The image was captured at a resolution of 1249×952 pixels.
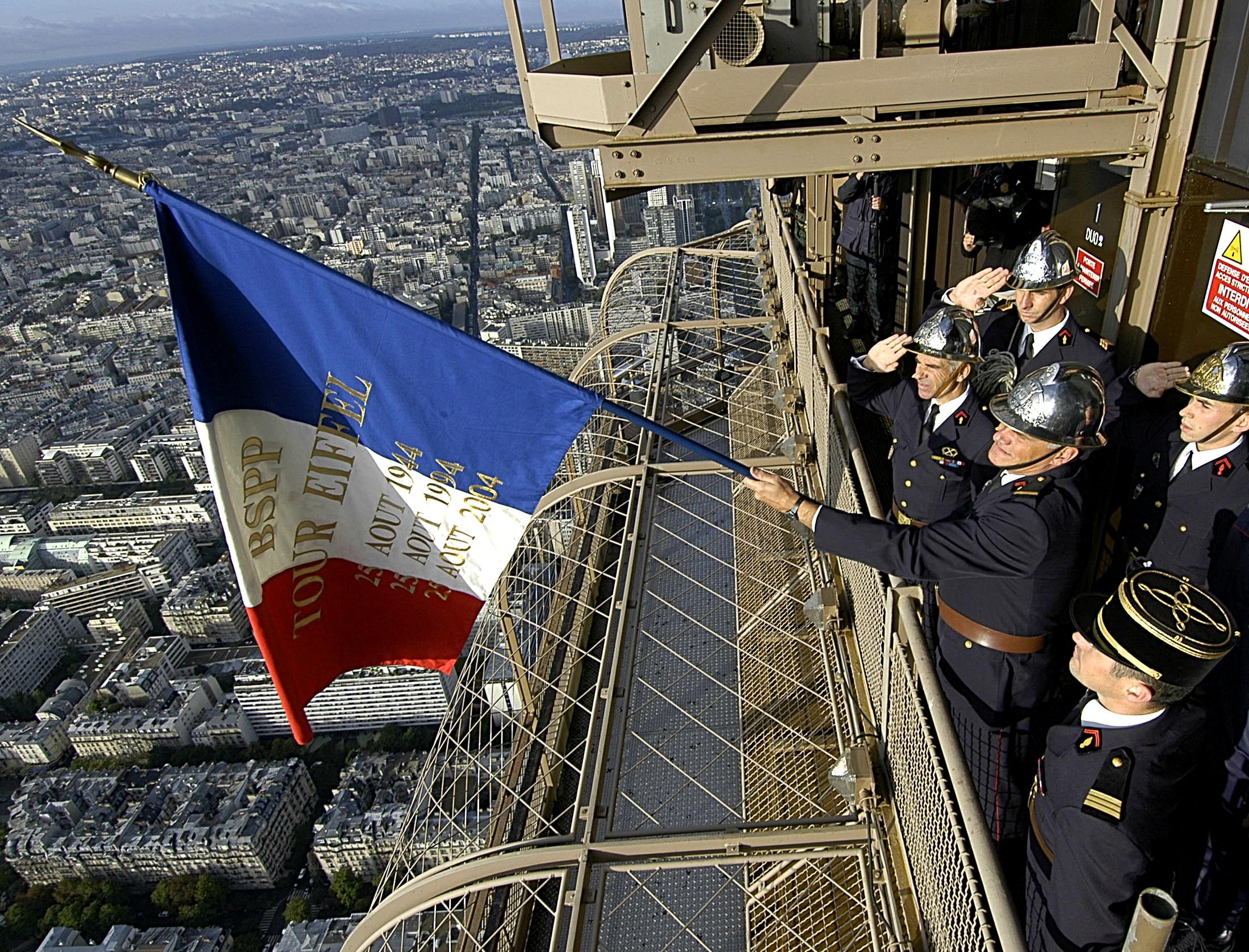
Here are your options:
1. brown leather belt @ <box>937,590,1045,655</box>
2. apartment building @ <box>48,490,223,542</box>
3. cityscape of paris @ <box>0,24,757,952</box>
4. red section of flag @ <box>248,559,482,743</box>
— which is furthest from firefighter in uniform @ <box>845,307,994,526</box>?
apartment building @ <box>48,490,223,542</box>

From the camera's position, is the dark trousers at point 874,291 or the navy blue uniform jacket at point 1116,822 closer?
the navy blue uniform jacket at point 1116,822

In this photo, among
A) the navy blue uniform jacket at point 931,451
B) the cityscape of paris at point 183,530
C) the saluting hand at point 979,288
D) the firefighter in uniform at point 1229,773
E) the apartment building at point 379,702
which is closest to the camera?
the firefighter in uniform at point 1229,773

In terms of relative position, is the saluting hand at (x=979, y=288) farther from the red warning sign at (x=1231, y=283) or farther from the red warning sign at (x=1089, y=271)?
the red warning sign at (x=1231, y=283)

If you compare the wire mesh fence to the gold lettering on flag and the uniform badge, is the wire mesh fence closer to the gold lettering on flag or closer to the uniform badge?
the uniform badge

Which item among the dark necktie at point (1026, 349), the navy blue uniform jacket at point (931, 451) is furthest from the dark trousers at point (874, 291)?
the navy blue uniform jacket at point (931, 451)

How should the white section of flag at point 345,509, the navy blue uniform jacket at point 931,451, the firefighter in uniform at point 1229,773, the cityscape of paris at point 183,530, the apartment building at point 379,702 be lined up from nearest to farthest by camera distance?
the firefighter in uniform at point 1229,773
the white section of flag at point 345,509
the navy blue uniform jacket at point 931,451
the cityscape of paris at point 183,530
the apartment building at point 379,702
